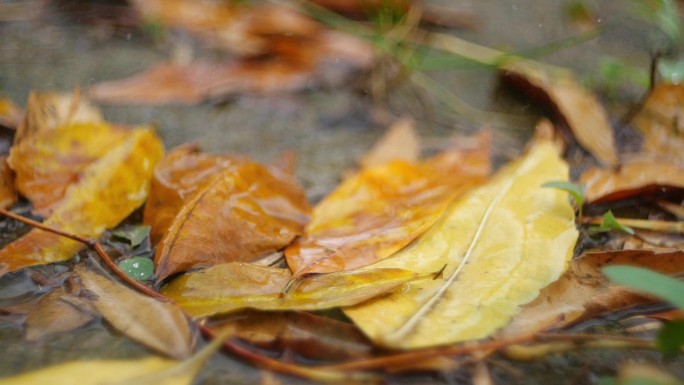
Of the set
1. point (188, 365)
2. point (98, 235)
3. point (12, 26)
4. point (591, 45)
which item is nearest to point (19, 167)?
point (98, 235)

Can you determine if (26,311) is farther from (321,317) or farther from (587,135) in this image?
(587,135)

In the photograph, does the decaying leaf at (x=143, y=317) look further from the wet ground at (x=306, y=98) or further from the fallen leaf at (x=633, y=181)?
the fallen leaf at (x=633, y=181)

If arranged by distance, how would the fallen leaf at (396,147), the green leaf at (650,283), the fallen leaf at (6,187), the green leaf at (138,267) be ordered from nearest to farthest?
1. the green leaf at (650,283)
2. the green leaf at (138,267)
3. the fallen leaf at (6,187)
4. the fallen leaf at (396,147)

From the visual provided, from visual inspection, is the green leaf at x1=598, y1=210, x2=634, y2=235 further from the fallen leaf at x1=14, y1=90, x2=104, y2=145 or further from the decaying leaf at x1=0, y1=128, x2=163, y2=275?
the fallen leaf at x1=14, y1=90, x2=104, y2=145

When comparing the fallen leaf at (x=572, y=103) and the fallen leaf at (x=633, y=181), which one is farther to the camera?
the fallen leaf at (x=572, y=103)

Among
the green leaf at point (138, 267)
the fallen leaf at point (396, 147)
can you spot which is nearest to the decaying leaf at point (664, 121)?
the fallen leaf at point (396, 147)

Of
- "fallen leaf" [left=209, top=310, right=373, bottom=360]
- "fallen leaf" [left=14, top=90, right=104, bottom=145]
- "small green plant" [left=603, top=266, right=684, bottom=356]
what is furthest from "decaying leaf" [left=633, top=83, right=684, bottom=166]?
"fallen leaf" [left=14, top=90, right=104, bottom=145]
